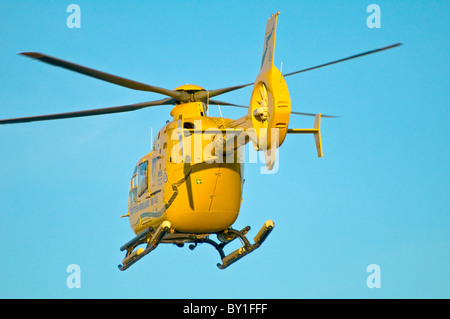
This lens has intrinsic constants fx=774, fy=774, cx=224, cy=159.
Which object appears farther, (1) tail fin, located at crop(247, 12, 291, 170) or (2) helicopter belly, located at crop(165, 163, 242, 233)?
(2) helicopter belly, located at crop(165, 163, 242, 233)

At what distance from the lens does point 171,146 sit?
30375mm

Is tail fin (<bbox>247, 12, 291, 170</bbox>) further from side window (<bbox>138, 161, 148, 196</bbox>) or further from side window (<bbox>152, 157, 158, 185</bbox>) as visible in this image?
side window (<bbox>138, 161, 148, 196</bbox>)

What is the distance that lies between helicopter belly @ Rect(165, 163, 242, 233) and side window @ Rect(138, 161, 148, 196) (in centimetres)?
296

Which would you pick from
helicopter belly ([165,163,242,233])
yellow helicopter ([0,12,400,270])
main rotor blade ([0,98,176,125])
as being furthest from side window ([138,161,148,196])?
helicopter belly ([165,163,242,233])

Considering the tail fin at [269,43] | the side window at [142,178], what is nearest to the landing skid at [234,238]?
the side window at [142,178]

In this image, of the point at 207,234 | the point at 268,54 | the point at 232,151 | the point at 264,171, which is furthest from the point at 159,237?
the point at 268,54

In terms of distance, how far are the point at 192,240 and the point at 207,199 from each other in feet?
11.8

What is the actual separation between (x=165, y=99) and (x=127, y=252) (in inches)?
266

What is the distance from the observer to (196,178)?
29.6m

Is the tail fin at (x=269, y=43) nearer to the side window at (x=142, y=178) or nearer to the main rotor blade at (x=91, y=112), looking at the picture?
the main rotor blade at (x=91, y=112)

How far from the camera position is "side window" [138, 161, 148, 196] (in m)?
33.0

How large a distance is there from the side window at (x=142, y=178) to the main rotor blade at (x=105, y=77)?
346cm

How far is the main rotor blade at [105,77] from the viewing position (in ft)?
79.4
